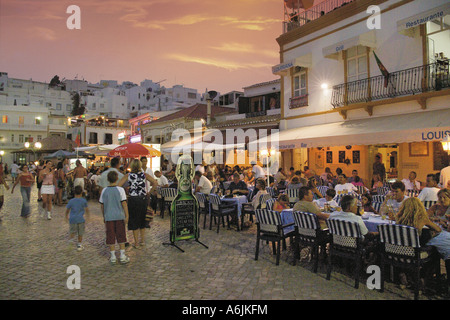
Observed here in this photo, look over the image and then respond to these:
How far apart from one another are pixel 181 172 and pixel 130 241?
2279 mm

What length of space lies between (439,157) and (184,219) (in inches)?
405

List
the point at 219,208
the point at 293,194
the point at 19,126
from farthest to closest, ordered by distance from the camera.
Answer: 1. the point at 19,126
2. the point at 293,194
3. the point at 219,208

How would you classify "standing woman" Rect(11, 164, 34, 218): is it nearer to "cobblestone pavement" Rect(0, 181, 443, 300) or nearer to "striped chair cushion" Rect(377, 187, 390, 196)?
"cobblestone pavement" Rect(0, 181, 443, 300)

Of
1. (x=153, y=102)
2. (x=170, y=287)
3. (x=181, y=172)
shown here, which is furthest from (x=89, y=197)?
(x=153, y=102)

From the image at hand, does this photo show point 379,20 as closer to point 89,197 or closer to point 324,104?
point 324,104

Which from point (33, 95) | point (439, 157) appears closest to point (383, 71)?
point (439, 157)

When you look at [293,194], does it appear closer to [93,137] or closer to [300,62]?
[300,62]

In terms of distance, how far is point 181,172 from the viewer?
656cm

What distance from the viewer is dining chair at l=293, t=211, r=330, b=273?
16.7 feet

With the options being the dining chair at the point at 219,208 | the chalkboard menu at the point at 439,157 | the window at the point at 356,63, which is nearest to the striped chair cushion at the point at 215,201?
the dining chair at the point at 219,208

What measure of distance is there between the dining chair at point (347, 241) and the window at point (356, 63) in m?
9.75

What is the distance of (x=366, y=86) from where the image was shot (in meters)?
12.1

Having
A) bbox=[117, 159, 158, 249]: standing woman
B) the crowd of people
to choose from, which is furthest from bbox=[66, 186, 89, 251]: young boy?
bbox=[117, 159, 158, 249]: standing woman

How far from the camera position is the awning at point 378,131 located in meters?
8.92
